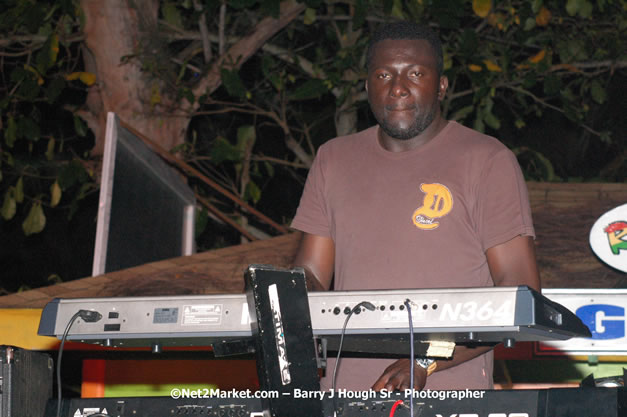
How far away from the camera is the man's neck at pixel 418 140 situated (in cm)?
266

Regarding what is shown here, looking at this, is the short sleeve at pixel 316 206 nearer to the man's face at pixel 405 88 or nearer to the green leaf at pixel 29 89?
the man's face at pixel 405 88

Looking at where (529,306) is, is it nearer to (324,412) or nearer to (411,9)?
(324,412)

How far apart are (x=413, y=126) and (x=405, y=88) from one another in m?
0.11

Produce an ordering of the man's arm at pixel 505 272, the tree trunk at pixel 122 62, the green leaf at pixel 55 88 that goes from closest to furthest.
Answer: the man's arm at pixel 505 272, the green leaf at pixel 55 88, the tree trunk at pixel 122 62

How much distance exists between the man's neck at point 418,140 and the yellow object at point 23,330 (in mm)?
2266

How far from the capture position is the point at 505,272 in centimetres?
242

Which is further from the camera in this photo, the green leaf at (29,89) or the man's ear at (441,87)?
the green leaf at (29,89)

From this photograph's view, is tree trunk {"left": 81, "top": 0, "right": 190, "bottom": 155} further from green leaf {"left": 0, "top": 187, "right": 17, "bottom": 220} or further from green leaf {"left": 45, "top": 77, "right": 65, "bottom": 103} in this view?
green leaf {"left": 0, "top": 187, "right": 17, "bottom": 220}

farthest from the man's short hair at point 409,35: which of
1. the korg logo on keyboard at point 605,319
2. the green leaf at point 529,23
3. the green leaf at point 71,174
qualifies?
the green leaf at point 529,23

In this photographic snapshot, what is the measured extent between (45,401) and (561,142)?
8845mm

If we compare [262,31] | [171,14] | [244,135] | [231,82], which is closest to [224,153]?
[244,135]

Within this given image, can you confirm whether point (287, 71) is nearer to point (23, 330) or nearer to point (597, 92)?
point (597, 92)

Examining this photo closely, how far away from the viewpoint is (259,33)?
25.7ft

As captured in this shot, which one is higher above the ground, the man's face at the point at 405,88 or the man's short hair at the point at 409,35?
the man's short hair at the point at 409,35
